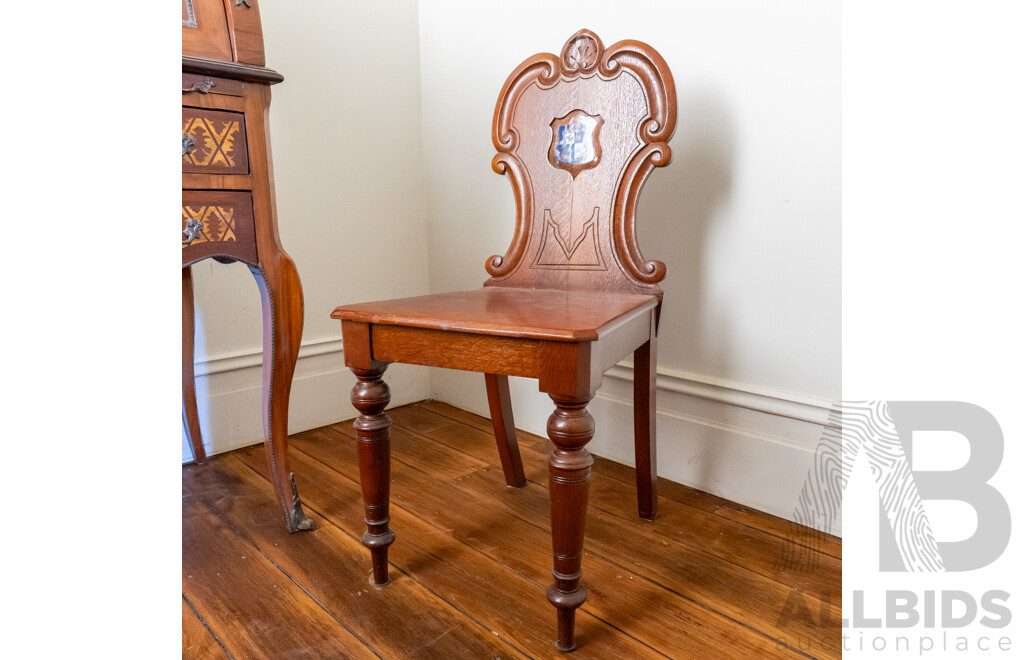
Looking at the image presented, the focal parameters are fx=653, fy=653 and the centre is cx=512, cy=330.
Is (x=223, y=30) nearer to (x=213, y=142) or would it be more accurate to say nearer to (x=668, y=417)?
(x=213, y=142)

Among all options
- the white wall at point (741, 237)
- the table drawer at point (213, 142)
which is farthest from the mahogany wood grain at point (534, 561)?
the table drawer at point (213, 142)

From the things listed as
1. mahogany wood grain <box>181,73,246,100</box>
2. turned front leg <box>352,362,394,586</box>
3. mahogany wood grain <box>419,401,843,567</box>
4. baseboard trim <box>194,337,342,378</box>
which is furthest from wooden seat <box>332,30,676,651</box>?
baseboard trim <box>194,337,342,378</box>

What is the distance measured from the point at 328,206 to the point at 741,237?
4.13 ft

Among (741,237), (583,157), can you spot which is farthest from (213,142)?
(741,237)

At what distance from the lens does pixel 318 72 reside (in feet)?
6.57

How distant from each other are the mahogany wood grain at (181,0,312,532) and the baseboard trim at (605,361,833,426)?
0.74m

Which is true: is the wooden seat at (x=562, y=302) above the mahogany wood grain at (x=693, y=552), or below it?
above

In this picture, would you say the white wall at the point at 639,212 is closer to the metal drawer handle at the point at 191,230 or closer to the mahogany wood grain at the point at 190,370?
the mahogany wood grain at the point at 190,370

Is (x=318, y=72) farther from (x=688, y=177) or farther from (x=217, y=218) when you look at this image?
(x=688, y=177)

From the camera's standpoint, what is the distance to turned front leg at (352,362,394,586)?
115 cm

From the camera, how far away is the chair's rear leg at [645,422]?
137 centimetres

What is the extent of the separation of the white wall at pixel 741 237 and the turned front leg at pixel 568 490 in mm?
709
